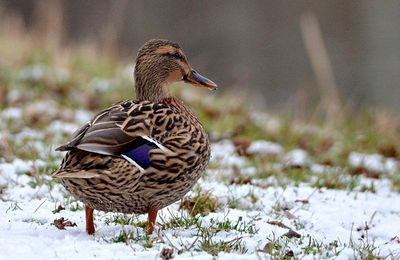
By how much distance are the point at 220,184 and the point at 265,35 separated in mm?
13637

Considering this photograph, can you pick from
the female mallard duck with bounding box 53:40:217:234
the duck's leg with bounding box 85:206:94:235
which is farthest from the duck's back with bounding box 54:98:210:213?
the duck's leg with bounding box 85:206:94:235

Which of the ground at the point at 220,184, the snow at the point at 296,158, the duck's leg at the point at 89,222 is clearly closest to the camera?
the ground at the point at 220,184

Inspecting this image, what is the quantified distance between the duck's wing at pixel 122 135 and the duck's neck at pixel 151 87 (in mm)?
453

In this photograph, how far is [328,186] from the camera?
22.8 ft

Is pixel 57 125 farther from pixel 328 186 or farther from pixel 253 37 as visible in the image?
pixel 253 37

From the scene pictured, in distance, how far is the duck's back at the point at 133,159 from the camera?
441 centimetres

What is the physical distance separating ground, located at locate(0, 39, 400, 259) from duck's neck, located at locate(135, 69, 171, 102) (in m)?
0.78

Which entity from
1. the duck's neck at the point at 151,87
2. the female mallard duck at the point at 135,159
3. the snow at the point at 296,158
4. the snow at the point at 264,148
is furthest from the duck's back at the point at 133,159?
the snow at the point at 264,148

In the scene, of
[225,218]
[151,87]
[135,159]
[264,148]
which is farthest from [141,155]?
[264,148]

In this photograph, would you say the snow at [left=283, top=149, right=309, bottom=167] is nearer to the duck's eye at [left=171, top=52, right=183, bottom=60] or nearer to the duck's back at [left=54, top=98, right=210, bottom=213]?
the duck's eye at [left=171, top=52, right=183, bottom=60]

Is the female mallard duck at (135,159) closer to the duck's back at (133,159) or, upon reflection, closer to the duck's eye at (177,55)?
the duck's back at (133,159)

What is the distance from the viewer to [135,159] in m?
4.45

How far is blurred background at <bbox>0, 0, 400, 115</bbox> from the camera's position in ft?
55.4

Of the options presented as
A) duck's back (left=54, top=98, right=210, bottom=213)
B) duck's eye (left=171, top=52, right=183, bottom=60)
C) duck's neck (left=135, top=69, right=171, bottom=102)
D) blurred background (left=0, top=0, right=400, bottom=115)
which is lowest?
duck's back (left=54, top=98, right=210, bottom=213)
